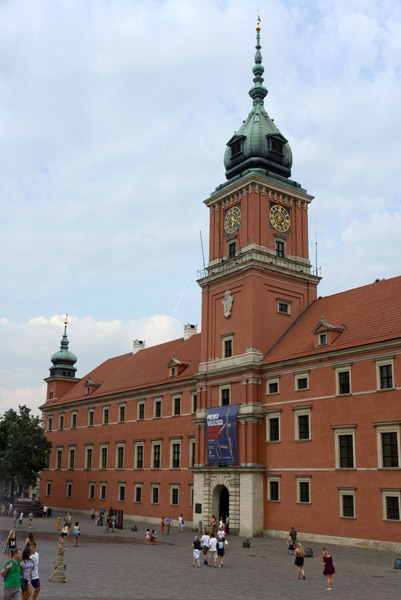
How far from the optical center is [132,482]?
194 feet

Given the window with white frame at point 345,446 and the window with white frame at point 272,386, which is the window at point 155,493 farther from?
the window with white frame at point 345,446

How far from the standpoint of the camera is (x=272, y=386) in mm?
44875

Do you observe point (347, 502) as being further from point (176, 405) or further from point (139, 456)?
point (139, 456)

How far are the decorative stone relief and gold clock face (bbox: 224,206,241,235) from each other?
5.48m

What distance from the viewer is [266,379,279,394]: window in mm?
44531

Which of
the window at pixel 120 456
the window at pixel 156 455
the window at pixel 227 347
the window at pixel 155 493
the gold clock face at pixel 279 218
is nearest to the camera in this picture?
the window at pixel 227 347

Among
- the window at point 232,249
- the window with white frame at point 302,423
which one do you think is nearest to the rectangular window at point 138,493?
the window with white frame at point 302,423

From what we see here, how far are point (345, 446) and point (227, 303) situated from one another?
16.0 metres

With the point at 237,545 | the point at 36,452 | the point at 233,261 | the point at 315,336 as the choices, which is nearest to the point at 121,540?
the point at 237,545

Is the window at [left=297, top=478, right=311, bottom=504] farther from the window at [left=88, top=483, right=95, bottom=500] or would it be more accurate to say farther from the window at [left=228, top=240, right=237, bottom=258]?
the window at [left=88, top=483, right=95, bottom=500]

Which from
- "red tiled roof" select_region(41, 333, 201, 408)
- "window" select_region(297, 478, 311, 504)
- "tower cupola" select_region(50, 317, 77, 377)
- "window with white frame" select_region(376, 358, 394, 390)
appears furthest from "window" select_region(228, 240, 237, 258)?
"tower cupola" select_region(50, 317, 77, 377)

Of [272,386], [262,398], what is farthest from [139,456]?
[272,386]

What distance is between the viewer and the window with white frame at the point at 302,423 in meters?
41.1

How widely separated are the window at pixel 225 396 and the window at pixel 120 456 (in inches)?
697
